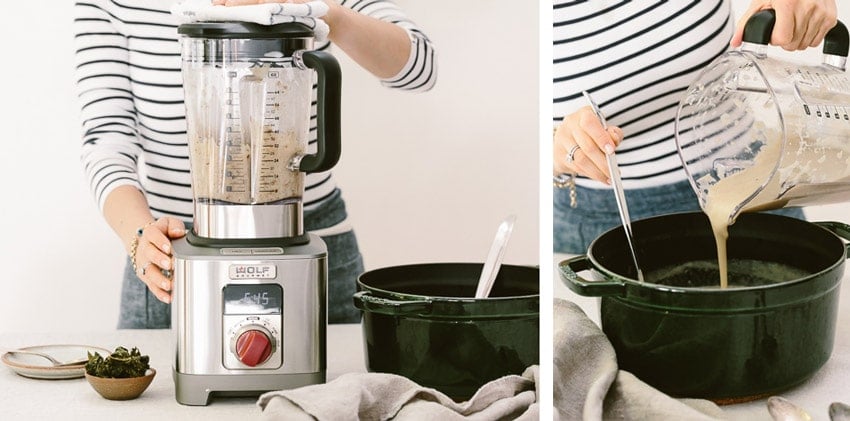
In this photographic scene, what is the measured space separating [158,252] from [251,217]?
0.16 m

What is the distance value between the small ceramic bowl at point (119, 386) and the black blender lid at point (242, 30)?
0.41m

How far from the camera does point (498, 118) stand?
5.82ft

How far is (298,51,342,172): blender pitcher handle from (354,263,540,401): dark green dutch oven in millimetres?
160

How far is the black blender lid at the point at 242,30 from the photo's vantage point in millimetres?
1132

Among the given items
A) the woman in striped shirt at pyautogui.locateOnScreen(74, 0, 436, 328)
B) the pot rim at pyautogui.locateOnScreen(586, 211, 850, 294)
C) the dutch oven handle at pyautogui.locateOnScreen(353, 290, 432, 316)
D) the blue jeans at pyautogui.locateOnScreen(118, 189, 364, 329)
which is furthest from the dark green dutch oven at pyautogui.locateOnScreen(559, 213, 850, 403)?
the blue jeans at pyautogui.locateOnScreen(118, 189, 364, 329)

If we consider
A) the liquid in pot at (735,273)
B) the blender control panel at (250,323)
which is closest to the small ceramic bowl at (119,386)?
the blender control panel at (250,323)

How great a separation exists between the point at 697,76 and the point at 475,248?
39.6 inches

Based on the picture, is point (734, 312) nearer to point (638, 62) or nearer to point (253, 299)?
point (638, 62)

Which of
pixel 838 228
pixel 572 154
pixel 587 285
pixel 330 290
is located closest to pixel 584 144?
pixel 572 154

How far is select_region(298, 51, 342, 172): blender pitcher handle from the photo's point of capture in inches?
44.2

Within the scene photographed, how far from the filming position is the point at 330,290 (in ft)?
5.48

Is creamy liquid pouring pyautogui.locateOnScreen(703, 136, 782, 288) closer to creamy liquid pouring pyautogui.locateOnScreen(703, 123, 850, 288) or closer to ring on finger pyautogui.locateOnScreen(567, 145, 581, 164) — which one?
creamy liquid pouring pyautogui.locateOnScreen(703, 123, 850, 288)

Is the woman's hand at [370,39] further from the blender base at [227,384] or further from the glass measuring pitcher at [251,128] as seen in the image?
the blender base at [227,384]

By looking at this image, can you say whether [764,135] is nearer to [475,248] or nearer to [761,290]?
[761,290]
